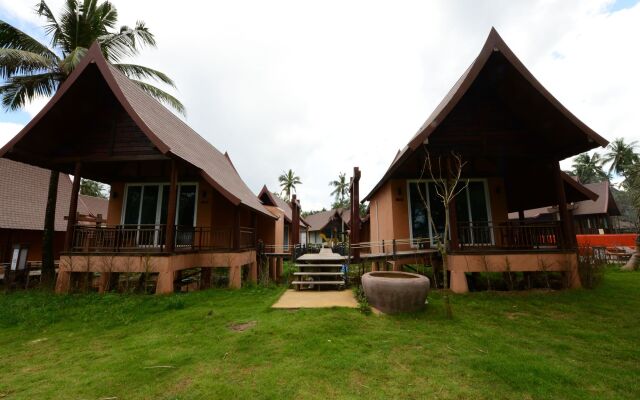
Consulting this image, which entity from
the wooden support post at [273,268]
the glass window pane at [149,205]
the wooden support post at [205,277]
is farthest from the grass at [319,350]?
the wooden support post at [273,268]

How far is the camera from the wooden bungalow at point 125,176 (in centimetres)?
788

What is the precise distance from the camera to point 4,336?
210 inches

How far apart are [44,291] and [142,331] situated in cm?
539

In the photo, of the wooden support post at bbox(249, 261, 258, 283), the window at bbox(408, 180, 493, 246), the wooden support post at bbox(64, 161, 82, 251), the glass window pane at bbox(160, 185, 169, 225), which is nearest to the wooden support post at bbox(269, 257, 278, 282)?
the wooden support post at bbox(249, 261, 258, 283)

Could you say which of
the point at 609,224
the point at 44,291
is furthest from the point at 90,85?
the point at 609,224

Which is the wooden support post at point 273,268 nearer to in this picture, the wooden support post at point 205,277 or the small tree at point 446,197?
the wooden support post at point 205,277

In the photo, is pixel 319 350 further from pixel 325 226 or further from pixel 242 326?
pixel 325 226

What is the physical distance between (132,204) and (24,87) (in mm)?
6095

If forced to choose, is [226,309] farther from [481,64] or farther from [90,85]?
[481,64]

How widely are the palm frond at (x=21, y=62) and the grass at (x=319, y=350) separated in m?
8.58

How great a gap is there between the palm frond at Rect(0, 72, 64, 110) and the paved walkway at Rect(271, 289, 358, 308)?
12712mm

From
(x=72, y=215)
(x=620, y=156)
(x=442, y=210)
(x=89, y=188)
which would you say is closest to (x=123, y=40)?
Result: (x=72, y=215)

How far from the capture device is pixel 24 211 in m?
14.3

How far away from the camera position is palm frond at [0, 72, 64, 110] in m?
10.8
